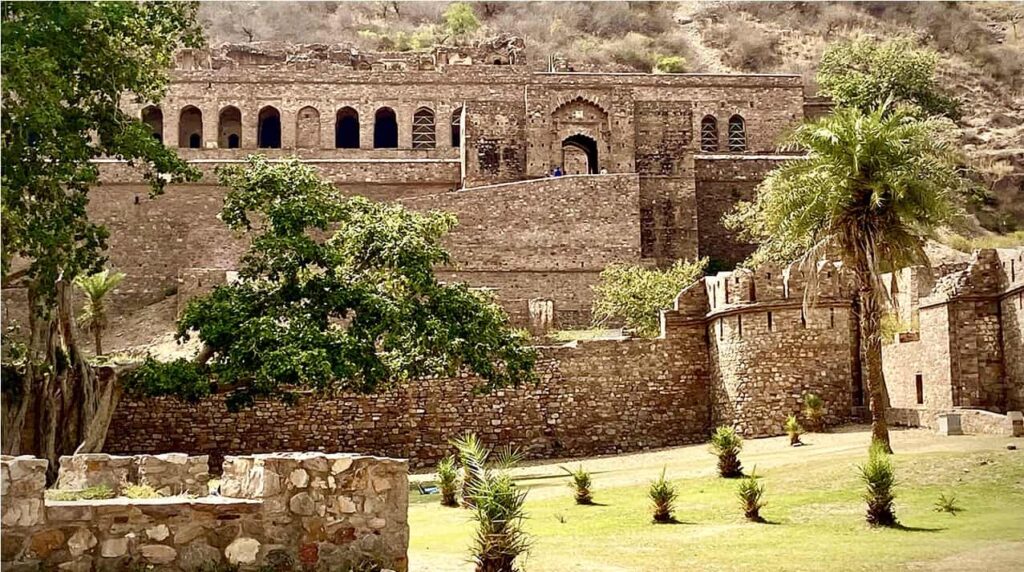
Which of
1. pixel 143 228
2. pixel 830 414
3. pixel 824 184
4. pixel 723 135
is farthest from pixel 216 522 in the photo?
pixel 723 135

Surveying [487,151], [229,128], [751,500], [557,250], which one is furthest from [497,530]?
[229,128]

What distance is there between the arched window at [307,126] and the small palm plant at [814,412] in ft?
109

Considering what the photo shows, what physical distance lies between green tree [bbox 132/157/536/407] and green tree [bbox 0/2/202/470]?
1.26m

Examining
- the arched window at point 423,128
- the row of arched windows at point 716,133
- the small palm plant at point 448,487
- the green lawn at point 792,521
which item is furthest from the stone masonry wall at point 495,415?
the arched window at point 423,128

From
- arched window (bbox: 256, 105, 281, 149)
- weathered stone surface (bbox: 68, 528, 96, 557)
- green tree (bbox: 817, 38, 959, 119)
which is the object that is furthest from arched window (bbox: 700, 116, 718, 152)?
weathered stone surface (bbox: 68, 528, 96, 557)

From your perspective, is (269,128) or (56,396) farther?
(269,128)

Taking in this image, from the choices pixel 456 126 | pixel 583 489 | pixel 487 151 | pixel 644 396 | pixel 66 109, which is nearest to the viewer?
pixel 583 489

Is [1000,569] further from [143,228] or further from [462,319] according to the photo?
[143,228]

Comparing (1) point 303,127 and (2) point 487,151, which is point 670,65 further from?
(2) point 487,151

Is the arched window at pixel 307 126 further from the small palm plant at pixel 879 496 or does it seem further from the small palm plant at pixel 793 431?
the small palm plant at pixel 879 496

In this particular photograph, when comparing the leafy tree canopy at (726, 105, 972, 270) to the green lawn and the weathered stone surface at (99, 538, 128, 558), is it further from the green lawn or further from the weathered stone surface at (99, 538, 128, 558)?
the weathered stone surface at (99, 538, 128, 558)

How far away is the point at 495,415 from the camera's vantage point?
24.5 metres

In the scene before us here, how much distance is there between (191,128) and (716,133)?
65.4ft

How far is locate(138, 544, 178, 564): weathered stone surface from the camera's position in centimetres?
952
